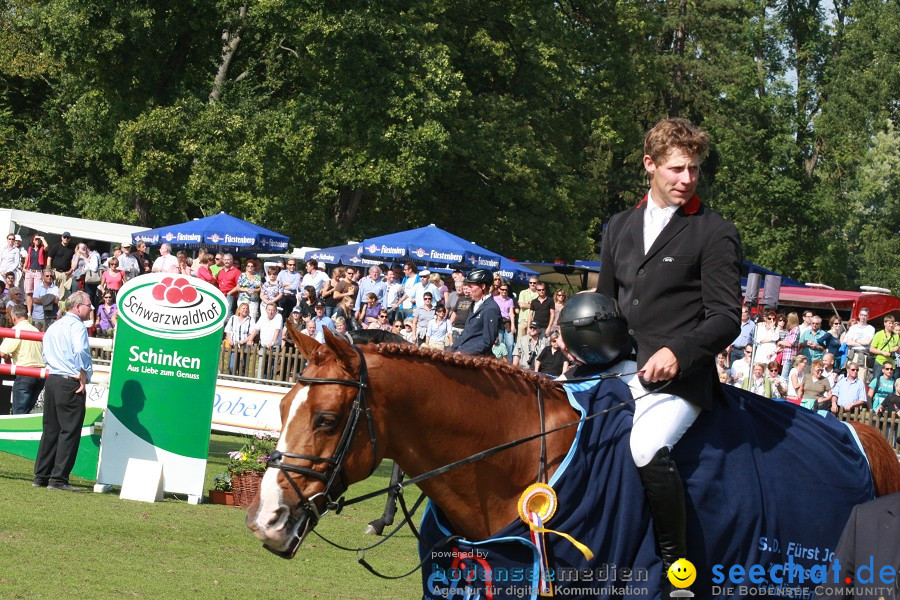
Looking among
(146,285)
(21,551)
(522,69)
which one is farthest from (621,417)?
(522,69)

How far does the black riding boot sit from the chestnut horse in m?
0.42

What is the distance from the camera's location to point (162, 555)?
9234mm

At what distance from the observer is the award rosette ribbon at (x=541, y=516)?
4715 mm

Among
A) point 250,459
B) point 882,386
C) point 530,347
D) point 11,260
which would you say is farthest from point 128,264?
point 882,386

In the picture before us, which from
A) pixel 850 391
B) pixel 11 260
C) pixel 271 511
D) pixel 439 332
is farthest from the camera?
pixel 11 260

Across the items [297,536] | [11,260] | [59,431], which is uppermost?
[297,536]

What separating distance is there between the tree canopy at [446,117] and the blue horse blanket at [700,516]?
90.6ft

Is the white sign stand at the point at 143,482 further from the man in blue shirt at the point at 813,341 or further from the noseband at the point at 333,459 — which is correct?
the man in blue shirt at the point at 813,341

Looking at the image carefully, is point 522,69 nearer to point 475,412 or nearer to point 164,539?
point 164,539

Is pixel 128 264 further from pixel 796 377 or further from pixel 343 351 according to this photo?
pixel 343 351

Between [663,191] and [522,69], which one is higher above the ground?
[522,69]

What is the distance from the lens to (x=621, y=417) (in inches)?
202

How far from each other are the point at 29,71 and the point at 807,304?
92.1ft

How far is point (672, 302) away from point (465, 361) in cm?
102
